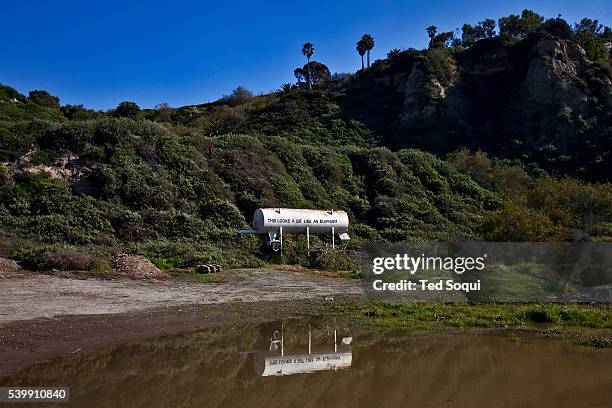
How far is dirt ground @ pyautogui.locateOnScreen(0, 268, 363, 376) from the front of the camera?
9.98m

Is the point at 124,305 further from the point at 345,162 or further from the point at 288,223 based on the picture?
the point at 345,162

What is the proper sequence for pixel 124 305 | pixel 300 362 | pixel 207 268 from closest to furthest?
pixel 300 362 → pixel 124 305 → pixel 207 268

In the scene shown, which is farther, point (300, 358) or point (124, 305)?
point (124, 305)

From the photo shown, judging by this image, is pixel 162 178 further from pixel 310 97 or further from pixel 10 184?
pixel 310 97

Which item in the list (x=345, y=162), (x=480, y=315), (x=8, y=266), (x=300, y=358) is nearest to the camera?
(x=300, y=358)

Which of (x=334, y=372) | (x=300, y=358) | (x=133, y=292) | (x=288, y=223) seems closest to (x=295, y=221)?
(x=288, y=223)

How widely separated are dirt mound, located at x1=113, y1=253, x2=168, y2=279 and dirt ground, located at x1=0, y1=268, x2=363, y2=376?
742 mm

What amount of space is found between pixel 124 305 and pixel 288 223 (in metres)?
12.0

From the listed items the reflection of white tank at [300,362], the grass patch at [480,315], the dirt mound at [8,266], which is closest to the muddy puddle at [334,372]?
the reflection of white tank at [300,362]

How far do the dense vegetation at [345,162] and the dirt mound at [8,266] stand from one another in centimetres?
39

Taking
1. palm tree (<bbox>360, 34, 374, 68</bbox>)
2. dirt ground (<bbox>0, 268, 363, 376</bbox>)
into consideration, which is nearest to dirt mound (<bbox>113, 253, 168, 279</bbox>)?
dirt ground (<bbox>0, 268, 363, 376</bbox>)

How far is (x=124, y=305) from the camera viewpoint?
45.1 ft

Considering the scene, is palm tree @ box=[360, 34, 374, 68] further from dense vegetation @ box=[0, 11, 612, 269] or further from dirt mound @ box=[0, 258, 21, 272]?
dirt mound @ box=[0, 258, 21, 272]


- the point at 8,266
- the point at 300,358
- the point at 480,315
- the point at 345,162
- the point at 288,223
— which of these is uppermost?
the point at 345,162
